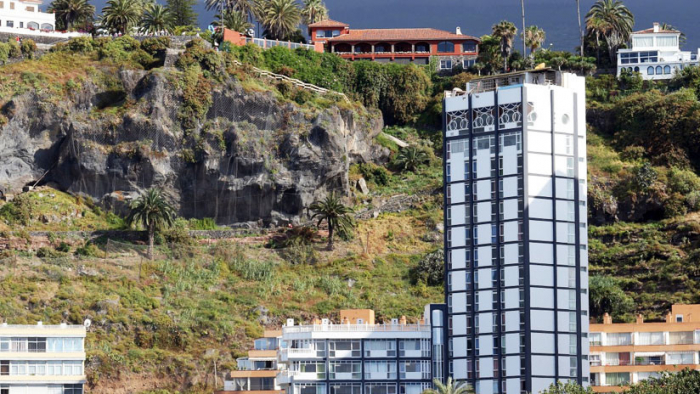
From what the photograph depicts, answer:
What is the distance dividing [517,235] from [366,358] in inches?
619

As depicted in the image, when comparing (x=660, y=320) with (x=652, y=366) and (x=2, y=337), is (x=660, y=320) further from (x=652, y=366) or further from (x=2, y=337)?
(x=2, y=337)

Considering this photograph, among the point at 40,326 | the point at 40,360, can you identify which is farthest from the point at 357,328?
the point at 40,326

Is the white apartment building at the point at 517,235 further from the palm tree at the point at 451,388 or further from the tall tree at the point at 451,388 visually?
the palm tree at the point at 451,388

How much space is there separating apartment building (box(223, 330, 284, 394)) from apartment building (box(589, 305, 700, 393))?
2639 cm

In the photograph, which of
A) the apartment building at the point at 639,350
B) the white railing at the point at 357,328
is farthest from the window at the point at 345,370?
the apartment building at the point at 639,350

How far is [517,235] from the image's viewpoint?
168m

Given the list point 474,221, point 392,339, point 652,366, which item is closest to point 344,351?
point 392,339

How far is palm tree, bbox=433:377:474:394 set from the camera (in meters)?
156

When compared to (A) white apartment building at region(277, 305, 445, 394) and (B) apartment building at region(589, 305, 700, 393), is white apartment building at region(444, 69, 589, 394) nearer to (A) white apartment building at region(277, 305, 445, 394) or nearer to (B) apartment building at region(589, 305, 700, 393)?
(A) white apartment building at region(277, 305, 445, 394)

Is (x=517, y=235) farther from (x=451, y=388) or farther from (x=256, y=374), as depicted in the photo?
(x=256, y=374)

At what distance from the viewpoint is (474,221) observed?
16988cm

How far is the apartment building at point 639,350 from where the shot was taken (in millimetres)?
176125

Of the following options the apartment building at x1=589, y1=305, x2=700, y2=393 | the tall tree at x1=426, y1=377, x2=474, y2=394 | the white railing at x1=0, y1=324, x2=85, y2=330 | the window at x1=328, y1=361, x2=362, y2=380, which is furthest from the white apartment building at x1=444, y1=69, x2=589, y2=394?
the white railing at x1=0, y1=324, x2=85, y2=330

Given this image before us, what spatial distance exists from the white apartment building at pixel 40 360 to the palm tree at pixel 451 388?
3308cm
